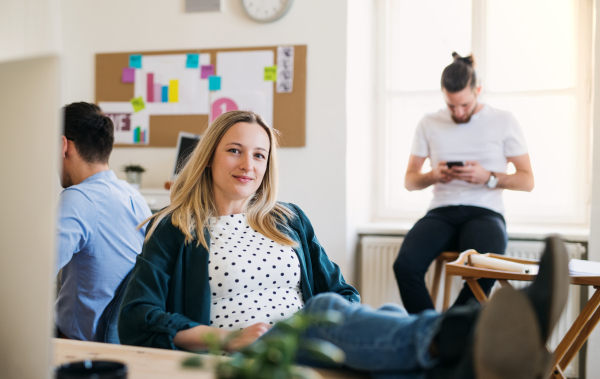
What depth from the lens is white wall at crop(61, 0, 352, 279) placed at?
10.1 feet

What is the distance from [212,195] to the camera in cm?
162

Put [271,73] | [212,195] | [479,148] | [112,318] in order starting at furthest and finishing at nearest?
[271,73]
[479,148]
[212,195]
[112,318]

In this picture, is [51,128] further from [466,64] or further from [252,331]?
[466,64]

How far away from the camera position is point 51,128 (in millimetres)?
574

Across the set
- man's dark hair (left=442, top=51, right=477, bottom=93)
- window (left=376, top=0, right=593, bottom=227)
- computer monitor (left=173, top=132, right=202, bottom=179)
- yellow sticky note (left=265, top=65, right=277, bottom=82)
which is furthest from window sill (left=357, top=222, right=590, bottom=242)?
computer monitor (left=173, top=132, right=202, bottom=179)

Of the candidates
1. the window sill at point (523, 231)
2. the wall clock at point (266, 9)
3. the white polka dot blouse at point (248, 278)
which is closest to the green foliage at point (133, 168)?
the wall clock at point (266, 9)

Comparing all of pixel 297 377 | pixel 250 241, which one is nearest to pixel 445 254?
pixel 250 241

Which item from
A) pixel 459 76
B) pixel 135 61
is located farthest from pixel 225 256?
pixel 135 61

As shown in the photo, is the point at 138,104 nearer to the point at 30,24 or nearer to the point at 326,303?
the point at 30,24

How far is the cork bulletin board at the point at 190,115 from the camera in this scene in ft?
10.3

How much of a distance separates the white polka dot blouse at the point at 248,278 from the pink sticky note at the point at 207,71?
1952 mm

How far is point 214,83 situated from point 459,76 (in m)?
1.44

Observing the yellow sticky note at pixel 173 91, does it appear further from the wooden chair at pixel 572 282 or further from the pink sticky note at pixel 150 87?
the wooden chair at pixel 572 282

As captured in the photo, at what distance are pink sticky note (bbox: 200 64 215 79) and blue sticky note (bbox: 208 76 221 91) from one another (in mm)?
25
